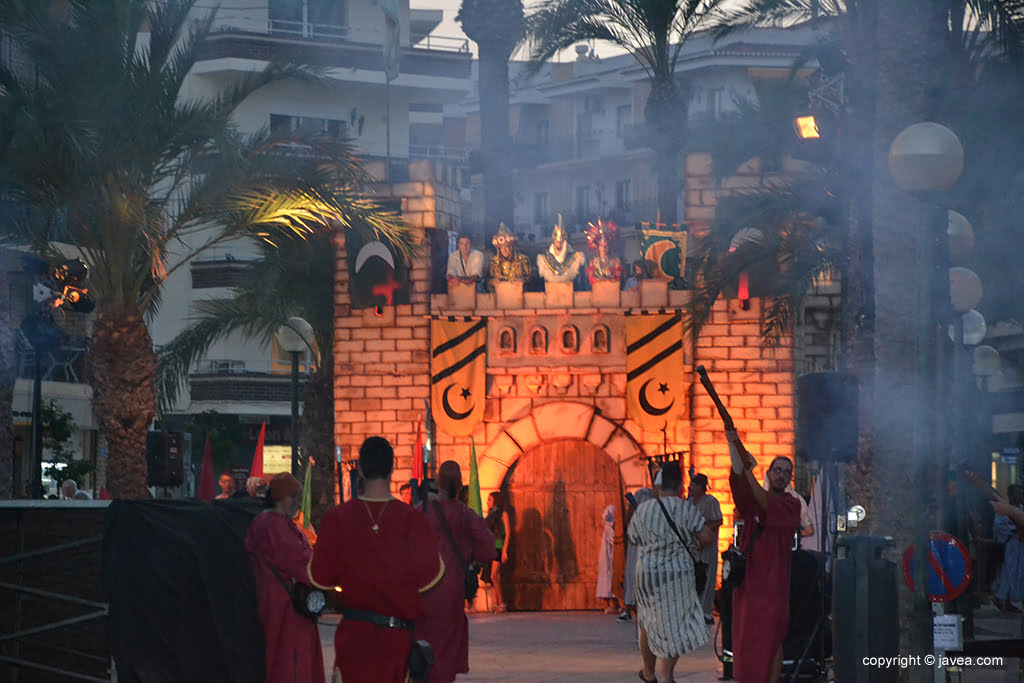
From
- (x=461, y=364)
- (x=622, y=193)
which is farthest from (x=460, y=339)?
(x=622, y=193)

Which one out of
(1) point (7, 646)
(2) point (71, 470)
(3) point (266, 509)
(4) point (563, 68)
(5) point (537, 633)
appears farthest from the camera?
(4) point (563, 68)

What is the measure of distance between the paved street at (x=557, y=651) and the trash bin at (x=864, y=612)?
451cm

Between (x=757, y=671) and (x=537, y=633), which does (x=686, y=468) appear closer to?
(x=537, y=633)

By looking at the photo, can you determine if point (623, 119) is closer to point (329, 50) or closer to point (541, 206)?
point (541, 206)

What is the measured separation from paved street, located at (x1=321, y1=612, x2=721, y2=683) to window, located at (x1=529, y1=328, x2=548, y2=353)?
330 centimetres

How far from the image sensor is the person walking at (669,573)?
12.5 metres

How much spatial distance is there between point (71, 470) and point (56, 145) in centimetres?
1806

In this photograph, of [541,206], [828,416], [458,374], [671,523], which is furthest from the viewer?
[541,206]

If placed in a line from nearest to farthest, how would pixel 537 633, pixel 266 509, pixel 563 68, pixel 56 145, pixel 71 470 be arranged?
1. pixel 266 509
2. pixel 56 145
3. pixel 537 633
4. pixel 71 470
5. pixel 563 68

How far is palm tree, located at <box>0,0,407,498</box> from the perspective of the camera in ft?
54.7

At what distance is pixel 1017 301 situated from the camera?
22.1 meters

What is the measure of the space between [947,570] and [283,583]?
12.6ft

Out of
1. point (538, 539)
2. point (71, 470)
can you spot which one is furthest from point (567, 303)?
point (71, 470)

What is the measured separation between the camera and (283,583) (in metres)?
10.3
